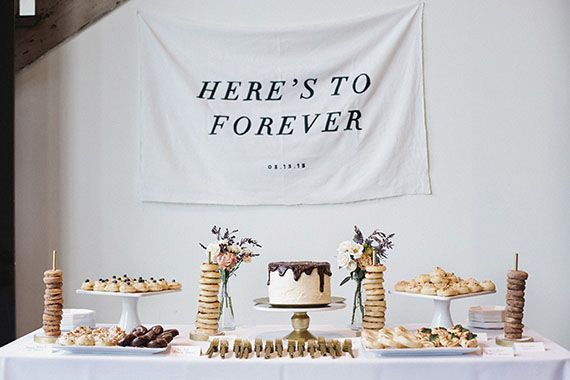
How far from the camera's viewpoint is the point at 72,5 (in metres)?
3.64

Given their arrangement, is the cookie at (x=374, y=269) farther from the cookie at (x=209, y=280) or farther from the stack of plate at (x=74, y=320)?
the stack of plate at (x=74, y=320)

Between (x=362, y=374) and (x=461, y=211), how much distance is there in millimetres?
1432

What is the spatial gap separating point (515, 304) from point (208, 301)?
1.02 m

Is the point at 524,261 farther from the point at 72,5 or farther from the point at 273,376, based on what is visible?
the point at 72,5

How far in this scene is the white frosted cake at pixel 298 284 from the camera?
8.34 feet

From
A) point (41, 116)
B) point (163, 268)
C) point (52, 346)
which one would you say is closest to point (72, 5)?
point (41, 116)

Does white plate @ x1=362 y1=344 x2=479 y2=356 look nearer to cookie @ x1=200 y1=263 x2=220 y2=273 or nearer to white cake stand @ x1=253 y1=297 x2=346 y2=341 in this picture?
white cake stand @ x1=253 y1=297 x2=346 y2=341

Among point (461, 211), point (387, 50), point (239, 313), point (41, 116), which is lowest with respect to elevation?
point (239, 313)

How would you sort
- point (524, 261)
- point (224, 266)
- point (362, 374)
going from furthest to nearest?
point (524, 261) → point (224, 266) → point (362, 374)

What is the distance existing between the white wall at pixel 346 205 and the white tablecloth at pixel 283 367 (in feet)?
3.86

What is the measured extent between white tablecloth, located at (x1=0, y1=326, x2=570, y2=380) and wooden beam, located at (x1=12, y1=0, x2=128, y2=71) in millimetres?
1712

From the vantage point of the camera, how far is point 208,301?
266 centimetres

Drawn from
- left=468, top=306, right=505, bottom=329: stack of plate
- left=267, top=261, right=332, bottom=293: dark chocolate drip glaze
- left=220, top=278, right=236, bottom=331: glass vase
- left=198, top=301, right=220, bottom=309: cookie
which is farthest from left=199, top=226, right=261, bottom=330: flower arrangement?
left=468, top=306, right=505, bottom=329: stack of plate

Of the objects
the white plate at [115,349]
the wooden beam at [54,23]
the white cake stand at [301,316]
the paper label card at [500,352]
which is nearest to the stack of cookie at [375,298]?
the white cake stand at [301,316]
